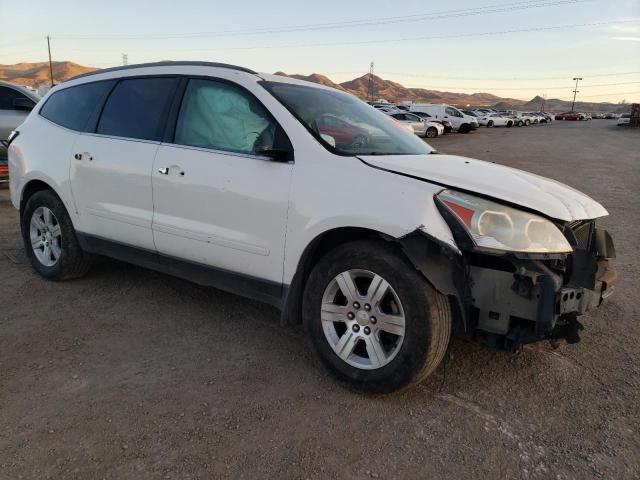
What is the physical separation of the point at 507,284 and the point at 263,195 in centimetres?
148

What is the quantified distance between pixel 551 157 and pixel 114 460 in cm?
1908

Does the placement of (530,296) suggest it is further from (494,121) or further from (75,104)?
(494,121)

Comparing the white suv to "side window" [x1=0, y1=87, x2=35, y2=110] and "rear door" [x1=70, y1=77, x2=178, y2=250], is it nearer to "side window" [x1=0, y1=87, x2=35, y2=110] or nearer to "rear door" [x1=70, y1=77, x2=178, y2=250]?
"rear door" [x1=70, y1=77, x2=178, y2=250]

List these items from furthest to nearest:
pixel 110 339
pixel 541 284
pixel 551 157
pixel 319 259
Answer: pixel 551 157 < pixel 110 339 < pixel 319 259 < pixel 541 284

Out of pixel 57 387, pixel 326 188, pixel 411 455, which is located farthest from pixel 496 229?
pixel 57 387

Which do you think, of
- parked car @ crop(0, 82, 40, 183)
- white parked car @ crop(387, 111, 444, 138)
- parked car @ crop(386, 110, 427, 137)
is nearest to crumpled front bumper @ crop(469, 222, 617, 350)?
parked car @ crop(0, 82, 40, 183)

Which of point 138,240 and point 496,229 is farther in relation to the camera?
point 138,240

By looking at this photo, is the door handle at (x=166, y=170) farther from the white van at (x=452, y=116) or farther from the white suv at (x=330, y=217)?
the white van at (x=452, y=116)

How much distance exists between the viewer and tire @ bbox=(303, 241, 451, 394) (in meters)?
2.64

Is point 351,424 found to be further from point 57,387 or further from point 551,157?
point 551,157

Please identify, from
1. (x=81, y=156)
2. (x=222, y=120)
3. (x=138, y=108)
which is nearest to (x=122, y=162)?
(x=138, y=108)

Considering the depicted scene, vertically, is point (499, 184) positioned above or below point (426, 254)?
above

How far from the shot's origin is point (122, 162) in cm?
386

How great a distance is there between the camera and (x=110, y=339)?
11.6 feet
